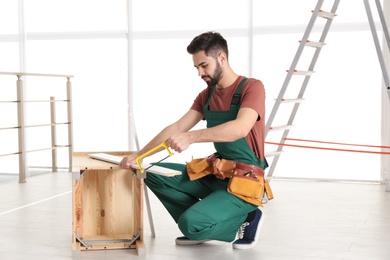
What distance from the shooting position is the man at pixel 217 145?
10.5 feet

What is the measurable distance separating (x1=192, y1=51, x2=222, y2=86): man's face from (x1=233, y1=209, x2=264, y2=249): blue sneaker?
2.66 ft

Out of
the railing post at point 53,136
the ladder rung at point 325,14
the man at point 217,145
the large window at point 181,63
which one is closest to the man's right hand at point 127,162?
Answer: the man at point 217,145

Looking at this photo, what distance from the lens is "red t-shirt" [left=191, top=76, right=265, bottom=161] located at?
3277mm

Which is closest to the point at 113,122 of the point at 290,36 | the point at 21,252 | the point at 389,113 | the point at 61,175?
the point at 61,175

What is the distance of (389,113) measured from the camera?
6074 mm

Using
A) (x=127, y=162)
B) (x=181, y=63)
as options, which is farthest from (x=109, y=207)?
(x=181, y=63)

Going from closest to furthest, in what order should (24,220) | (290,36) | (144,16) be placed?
(24,220) < (290,36) < (144,16)

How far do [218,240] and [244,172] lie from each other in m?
0.40

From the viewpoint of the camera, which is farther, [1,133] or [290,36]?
[1,133]

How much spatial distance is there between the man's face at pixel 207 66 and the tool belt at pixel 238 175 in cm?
45

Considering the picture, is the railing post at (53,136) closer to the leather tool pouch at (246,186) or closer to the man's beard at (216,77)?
the man's beard at (216,77)

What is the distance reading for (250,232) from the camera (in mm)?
3568

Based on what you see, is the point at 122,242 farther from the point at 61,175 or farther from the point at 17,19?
the point at 17,19

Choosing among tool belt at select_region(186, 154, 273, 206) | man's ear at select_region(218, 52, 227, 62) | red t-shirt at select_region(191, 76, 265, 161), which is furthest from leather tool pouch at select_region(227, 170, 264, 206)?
man's ear at select_region(218, 52, 227, 62)
